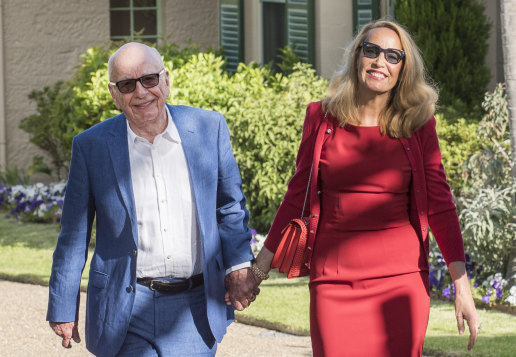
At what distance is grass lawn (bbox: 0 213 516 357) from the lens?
659 cm

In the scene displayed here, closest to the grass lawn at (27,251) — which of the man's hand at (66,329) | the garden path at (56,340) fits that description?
the garden path at (56,340)

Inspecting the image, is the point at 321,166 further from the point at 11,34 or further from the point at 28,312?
the point at 11,34

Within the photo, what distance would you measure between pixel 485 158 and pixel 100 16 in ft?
29.4

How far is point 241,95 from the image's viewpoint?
37.4 ft

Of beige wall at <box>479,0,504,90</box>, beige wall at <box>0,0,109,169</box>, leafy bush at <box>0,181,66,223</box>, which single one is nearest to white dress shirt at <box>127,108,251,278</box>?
beige wall at <box>479,0,504,90</box>

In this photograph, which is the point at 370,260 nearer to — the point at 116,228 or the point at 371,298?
the point at 371,298

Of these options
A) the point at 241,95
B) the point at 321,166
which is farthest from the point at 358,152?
the point at 241,95

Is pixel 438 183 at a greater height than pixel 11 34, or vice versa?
pixel 11 34

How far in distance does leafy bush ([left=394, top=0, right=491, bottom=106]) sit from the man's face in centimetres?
738

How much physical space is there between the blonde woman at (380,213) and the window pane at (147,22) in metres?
12.3

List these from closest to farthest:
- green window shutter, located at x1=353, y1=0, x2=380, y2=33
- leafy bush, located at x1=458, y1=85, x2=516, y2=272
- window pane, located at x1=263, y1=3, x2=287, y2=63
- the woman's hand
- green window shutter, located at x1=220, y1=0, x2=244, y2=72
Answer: the woman's hand < leafy bush, located at x1=458, y1=85, x2=516, y2=272 < green window shutter, located at x1=353, y1=0, x2=380, y2=33 < window pane, located at x1=263, y1=3, x2=287, y2=63 < green window shutter, located at x1=220, y1=0, x2=244, y2=72

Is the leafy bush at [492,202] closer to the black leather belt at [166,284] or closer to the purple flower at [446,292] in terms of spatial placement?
the purple flower at [446,292]

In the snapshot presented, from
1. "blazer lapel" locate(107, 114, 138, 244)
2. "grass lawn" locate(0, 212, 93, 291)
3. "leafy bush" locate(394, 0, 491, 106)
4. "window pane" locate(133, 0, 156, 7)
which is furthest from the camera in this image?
"window pane" locate(133, 0, 156, 7)

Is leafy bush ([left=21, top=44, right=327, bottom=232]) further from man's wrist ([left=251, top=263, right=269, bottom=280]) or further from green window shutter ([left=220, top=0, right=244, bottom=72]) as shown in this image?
man's wrist ([left=251, top=263, right=269, bottom=280])
